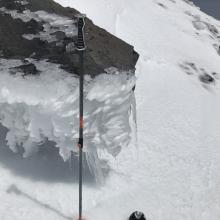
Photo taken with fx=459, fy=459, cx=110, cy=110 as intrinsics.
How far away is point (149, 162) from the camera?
14.6 meters

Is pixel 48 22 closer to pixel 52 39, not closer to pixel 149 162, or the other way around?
pixel 52 39

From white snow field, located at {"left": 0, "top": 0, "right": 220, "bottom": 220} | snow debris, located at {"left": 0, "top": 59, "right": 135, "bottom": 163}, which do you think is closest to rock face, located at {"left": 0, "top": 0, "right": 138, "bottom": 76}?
snow debris, located at {"left": 0, "top": 59, "right": 135, "bottom": 163}

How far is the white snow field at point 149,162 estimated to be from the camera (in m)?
12.0

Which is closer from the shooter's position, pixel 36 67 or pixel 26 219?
pixel 26 219

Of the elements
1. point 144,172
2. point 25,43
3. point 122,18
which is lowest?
point 122,18

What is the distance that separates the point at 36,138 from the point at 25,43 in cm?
318

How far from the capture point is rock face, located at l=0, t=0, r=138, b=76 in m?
13.0

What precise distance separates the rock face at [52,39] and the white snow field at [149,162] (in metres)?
0.91

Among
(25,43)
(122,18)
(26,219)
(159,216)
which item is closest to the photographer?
(26,219)

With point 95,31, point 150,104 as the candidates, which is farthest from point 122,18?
point 95,31

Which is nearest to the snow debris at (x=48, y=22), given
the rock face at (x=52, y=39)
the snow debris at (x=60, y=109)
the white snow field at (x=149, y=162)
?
the rock face at (x=52, y=39)

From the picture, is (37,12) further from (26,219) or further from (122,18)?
(122,18)

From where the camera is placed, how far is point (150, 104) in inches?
693

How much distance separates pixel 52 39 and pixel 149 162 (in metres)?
4.90
